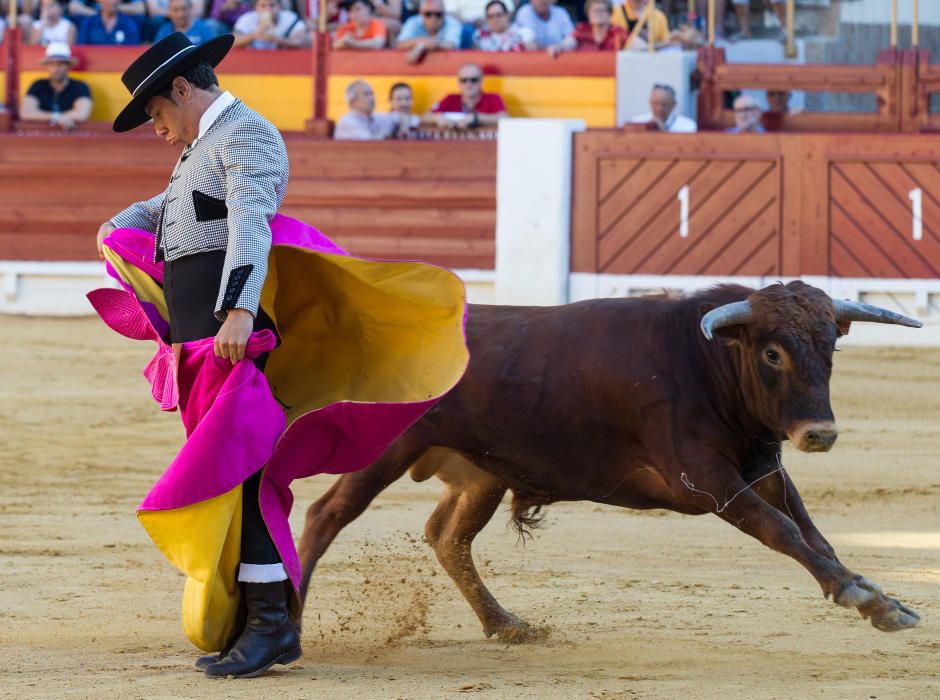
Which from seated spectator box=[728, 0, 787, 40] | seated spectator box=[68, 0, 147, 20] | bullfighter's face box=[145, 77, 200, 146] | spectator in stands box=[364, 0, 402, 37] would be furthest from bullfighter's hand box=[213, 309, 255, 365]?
seated spectator box=[728, 0, 787, 40]

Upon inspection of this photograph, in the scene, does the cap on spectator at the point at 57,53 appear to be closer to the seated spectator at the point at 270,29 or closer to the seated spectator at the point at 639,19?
the seated spectator at the point at 270,29

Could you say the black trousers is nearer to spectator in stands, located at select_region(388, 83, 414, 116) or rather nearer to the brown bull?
the brown bull

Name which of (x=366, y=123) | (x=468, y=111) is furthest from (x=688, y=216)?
(x=366, y=123)

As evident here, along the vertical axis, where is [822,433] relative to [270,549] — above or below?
above

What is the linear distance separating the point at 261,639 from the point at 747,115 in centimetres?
758

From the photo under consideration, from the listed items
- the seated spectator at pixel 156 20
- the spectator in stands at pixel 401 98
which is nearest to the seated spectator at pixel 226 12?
the seated spectator at pixel 156 20

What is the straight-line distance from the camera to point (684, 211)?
1038 cm

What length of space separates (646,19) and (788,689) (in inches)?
314

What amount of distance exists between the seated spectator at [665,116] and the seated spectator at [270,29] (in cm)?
256

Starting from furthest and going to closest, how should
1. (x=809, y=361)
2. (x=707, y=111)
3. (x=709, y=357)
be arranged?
(x=707, y=111), (x=709, y=357), (x=809, y=361)

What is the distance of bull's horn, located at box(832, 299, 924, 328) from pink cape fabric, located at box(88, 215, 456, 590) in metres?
1.03

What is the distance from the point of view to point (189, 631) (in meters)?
3.49

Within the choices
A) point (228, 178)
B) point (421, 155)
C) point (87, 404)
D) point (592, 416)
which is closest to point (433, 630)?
point (592, 416)

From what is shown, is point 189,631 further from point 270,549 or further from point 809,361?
point 809,361
